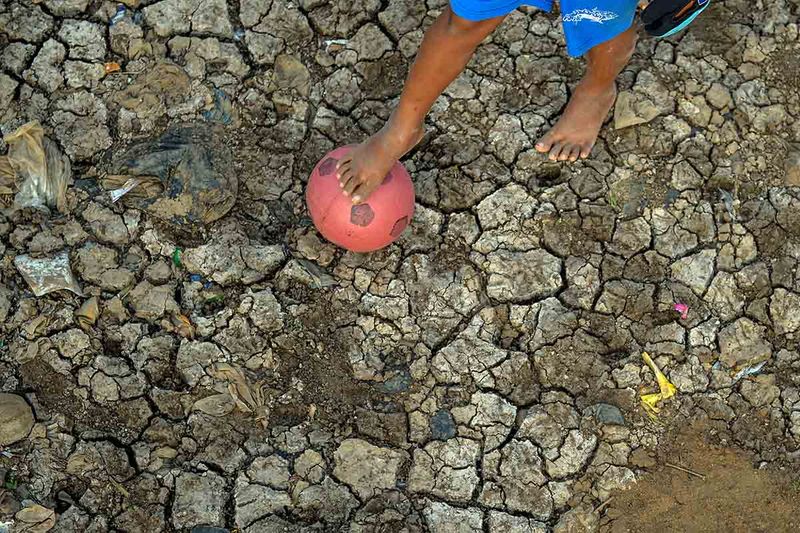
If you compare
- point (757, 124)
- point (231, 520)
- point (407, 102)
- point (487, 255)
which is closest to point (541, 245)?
point (487, 255)

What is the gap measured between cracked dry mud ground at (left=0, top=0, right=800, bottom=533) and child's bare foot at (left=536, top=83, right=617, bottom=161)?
8 cm

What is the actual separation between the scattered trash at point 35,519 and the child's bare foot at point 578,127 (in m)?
2.17

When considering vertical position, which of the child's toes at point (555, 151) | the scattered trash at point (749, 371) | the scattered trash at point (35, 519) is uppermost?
the child's toes at point (555, 151)

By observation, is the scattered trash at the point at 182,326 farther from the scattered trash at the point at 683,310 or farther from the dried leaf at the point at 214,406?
the scattered trash at the point at 683,310

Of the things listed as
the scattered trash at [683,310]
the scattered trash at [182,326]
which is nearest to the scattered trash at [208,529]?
the scattered trash at [182,326]

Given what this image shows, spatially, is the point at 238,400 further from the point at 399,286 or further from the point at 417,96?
the point at 417,96

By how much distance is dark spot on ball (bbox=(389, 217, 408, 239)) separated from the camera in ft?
9.90

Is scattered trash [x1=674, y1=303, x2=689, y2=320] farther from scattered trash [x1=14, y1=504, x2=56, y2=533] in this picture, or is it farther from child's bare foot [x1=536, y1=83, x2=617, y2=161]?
scattered trash [x1=14, y1=504, x2=56, y2=533]

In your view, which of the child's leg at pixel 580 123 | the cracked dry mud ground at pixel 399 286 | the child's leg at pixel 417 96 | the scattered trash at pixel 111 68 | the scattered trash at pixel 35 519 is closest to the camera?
the child's leg at pixel 417 96

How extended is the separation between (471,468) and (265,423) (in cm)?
72

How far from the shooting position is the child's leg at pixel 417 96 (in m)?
2.63

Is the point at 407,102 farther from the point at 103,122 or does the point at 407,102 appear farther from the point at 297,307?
the point at 103,122

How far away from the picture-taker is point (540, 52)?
3.52 m

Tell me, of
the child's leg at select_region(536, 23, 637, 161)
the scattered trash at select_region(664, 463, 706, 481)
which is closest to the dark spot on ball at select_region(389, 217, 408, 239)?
the child's leg at select_region(536, 23, 637, 161)
